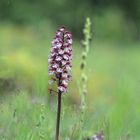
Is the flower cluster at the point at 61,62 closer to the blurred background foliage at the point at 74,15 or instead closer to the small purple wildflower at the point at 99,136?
the small purple wildflower at the point at 99,136

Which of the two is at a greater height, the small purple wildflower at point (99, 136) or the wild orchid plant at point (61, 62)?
the wild orchid plant at point (61, 62)

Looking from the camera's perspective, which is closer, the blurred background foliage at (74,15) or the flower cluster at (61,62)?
the flower cluster at (61,62)

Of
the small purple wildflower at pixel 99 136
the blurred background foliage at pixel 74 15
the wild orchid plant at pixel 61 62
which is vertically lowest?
the small purple wildflower at pixel 99 136

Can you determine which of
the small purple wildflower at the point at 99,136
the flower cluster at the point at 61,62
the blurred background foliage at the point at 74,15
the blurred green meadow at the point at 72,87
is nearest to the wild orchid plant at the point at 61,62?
the flower cluster at the point at 61,62

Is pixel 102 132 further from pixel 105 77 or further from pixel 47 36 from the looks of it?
pixel 47 36

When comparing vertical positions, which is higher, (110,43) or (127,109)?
(110,43)

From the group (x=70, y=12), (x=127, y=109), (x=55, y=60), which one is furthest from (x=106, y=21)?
(x=55, y=60)

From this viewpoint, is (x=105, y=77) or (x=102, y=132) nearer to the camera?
(x=102, y=132)

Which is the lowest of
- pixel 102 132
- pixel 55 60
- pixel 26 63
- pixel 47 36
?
pixel 102 132
